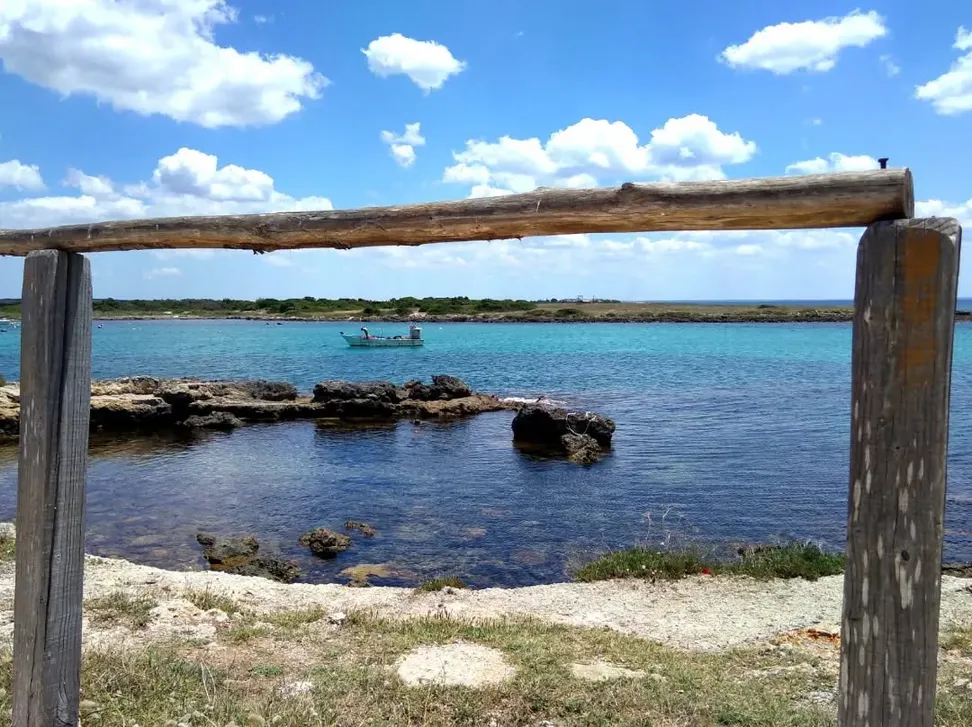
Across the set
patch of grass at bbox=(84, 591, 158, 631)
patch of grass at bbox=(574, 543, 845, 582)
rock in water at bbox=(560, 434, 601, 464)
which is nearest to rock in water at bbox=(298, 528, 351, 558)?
patch of grass at bbox=(574, 543, 845, 582)

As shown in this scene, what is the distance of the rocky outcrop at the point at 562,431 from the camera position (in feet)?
83.1

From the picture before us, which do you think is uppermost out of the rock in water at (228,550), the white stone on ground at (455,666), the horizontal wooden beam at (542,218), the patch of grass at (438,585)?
the horizontal wooden beam at (542,218)

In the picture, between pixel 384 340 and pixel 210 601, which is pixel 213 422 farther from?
pixel 384 340

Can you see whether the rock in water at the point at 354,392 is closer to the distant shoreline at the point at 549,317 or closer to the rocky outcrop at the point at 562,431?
the rocky outcrop at the point at 562,431

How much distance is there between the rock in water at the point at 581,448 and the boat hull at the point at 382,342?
1953 inches

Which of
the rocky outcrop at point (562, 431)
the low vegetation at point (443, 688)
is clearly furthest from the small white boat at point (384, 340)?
the low vegetation at point (443, 688)

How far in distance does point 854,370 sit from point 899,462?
36 centimetres

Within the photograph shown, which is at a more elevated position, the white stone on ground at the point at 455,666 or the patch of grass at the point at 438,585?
the white stone on ground at the point at 455,666

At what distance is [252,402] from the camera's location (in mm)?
34375

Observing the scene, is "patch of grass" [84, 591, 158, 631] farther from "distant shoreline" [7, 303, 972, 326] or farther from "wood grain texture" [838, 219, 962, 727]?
"distant shoreline" [7, 303, 972, 326]

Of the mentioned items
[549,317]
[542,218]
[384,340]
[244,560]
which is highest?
[549,317]

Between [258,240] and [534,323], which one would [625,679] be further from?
[534,323]

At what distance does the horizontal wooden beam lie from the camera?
301cm

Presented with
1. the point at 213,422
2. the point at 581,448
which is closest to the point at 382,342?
the point at 213,422
